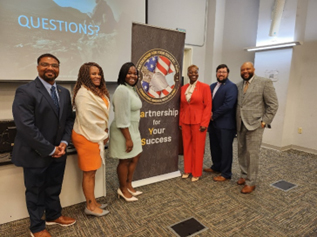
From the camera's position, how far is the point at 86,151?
188cm

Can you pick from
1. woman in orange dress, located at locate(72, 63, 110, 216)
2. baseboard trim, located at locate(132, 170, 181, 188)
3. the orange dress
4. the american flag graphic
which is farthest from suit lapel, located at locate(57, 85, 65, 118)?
baseboard trim, located at locate(132, 170, 181, 188)

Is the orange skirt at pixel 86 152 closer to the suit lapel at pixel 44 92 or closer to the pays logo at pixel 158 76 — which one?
the suit lapel at pixel 44 92

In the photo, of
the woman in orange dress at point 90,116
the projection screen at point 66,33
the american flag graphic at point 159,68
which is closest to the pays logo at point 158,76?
the american flag graphic at point 159,68

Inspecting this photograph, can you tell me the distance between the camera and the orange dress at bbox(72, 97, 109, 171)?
1859 millimetres

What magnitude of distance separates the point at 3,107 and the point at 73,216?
204cm

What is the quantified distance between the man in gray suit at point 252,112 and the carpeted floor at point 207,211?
308 mm

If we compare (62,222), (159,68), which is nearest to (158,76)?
(159,68)

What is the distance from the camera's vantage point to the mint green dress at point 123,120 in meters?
2.04

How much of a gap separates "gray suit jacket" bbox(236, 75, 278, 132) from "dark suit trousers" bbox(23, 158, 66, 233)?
2036mm

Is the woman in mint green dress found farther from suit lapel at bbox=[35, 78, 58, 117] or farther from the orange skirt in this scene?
suit lapel at bbox=[35, 78, 58, 117]

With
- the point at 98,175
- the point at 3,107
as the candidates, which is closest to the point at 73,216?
the point at 98,175

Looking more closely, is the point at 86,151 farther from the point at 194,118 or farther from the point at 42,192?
the point at 194,118

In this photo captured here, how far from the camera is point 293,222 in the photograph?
2.06 m

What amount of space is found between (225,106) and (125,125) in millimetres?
1334
